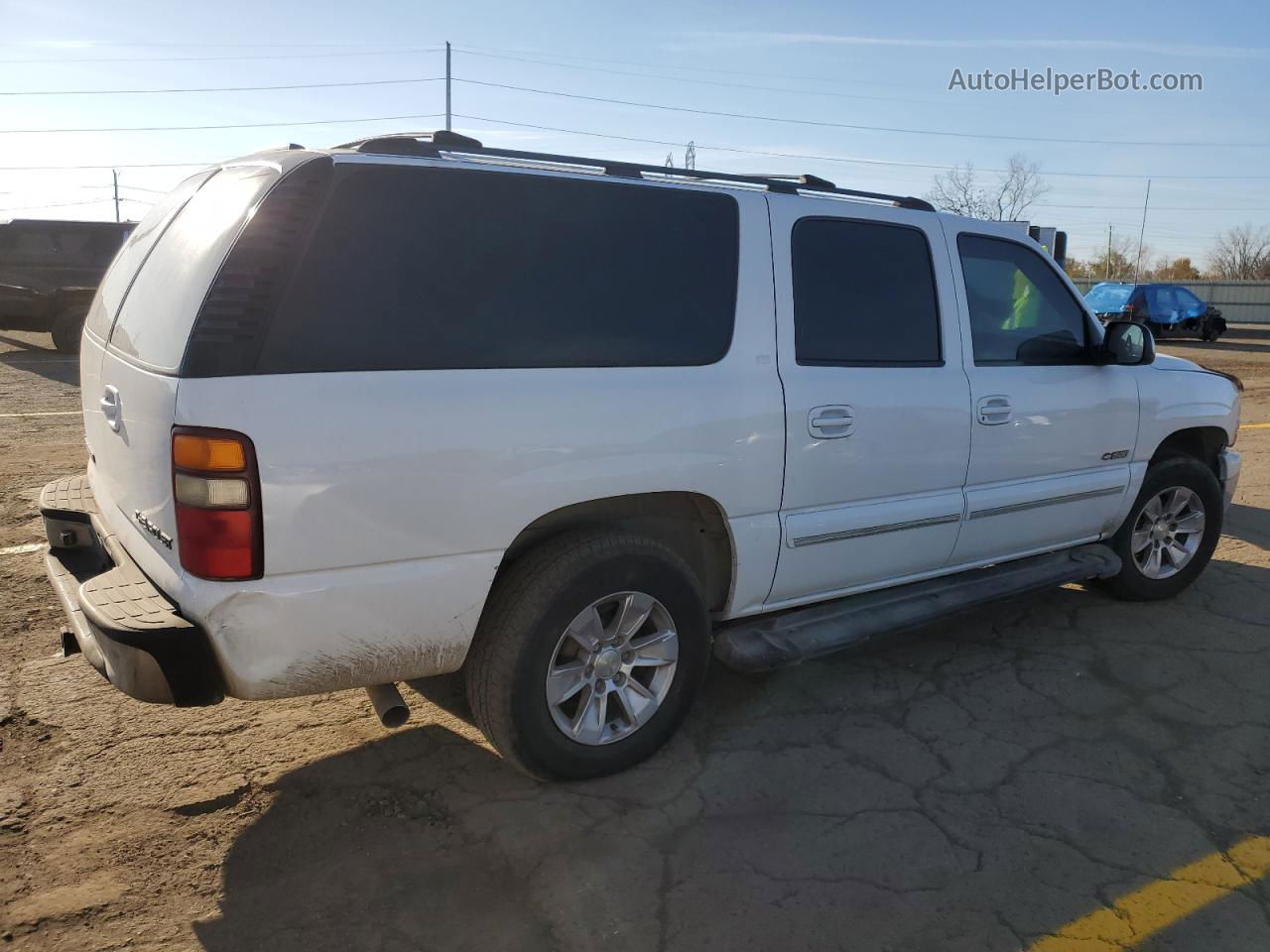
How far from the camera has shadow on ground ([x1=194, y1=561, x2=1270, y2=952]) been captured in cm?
260

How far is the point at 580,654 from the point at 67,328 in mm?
14334

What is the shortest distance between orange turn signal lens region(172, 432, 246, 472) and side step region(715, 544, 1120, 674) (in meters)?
1.77

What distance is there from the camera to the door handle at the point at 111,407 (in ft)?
9.55

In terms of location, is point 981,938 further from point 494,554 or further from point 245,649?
point 245,649

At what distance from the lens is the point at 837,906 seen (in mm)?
2678

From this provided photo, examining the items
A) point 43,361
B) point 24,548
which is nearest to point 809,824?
point 24,548

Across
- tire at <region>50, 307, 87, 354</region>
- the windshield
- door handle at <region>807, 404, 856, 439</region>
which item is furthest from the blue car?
door handle at <region>807, 404, 856, 439</region>

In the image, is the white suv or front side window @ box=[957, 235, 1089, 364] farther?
front side window @ box=[957, 235, 1089, 364]

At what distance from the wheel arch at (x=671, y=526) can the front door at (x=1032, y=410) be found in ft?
4.01

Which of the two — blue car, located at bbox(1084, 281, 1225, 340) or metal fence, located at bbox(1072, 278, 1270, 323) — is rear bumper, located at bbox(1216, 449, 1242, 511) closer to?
blue car, located at bbox(1084, 281, 1225, 340)

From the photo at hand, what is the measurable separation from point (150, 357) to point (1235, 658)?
15.0 ft

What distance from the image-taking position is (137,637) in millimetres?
2484

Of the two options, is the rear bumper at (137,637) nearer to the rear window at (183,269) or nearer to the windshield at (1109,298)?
the rear window at (183,269)

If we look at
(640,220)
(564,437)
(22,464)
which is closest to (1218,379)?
(640,220)
